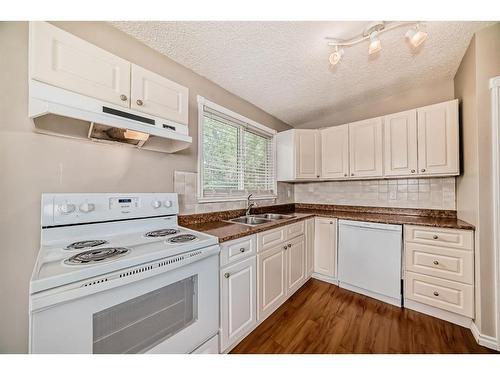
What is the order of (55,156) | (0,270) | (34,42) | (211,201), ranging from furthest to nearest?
1. (211,201)
2. (55,156)
3. (0,270)
4. (34,42)

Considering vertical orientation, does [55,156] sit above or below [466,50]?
below

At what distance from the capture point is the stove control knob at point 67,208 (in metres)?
1.10

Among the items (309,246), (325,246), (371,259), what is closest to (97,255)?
(309,246)

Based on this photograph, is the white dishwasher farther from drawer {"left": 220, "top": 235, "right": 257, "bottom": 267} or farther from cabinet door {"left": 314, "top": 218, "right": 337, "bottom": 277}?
drawer {"left": 220, "top": 235, "right": 257, "bottom": 267}

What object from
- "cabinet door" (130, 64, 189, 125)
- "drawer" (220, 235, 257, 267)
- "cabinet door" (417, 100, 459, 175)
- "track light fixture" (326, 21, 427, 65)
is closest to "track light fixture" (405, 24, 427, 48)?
"track light fixture" (326, 21, 427, 65)

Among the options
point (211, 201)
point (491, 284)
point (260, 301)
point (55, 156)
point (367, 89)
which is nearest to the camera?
point (55, 156)

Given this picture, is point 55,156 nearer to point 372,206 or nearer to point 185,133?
point 185,133

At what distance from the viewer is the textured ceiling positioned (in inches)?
54.8

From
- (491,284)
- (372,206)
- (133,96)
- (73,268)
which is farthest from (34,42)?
(372,206)

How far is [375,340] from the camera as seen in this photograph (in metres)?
1.48

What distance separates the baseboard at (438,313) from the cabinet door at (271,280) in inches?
47.8

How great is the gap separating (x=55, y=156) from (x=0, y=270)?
0.64 m

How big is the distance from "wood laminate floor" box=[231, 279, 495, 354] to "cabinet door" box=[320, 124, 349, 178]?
156cm

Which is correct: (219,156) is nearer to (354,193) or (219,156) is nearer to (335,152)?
(335,152)
